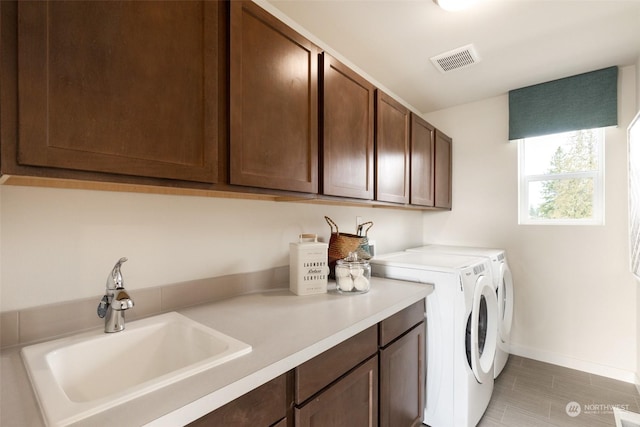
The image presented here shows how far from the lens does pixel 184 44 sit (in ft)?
3.07

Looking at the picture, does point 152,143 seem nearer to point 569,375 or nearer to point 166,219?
point 166,219

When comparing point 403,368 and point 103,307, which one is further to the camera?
point 403,368

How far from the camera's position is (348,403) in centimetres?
112

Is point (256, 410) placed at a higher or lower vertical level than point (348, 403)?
higher

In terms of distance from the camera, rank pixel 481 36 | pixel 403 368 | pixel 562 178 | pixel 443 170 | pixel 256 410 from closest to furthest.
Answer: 1. pixel 256 410
2. pixel 403 368
3. pixel 481 36
4. pixel 562 178
5. pixel 443 170

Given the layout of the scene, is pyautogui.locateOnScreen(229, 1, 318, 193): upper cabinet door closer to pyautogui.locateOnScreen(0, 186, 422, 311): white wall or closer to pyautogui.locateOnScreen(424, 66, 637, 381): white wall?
pyautogui.locateOnScreen(0, 186, 422, 311): white wall

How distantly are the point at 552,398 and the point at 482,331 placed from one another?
0.80 m

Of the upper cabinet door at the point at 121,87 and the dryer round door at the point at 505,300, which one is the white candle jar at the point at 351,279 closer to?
the upper cabinet door at the point at 121,87

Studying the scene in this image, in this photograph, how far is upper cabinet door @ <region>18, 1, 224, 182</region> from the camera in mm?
677

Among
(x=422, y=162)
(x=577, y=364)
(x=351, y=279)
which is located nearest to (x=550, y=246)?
(x=577, y=364)

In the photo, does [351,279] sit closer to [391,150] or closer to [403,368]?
[403,368]

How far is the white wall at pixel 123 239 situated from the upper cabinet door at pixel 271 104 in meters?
0.38

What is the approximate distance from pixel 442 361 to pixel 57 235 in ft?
6.33

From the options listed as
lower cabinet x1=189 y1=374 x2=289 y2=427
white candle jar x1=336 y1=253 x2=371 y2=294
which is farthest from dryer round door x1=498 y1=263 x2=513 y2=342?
lower cabinet x1=189 y1=374 x2=289 y2=427
